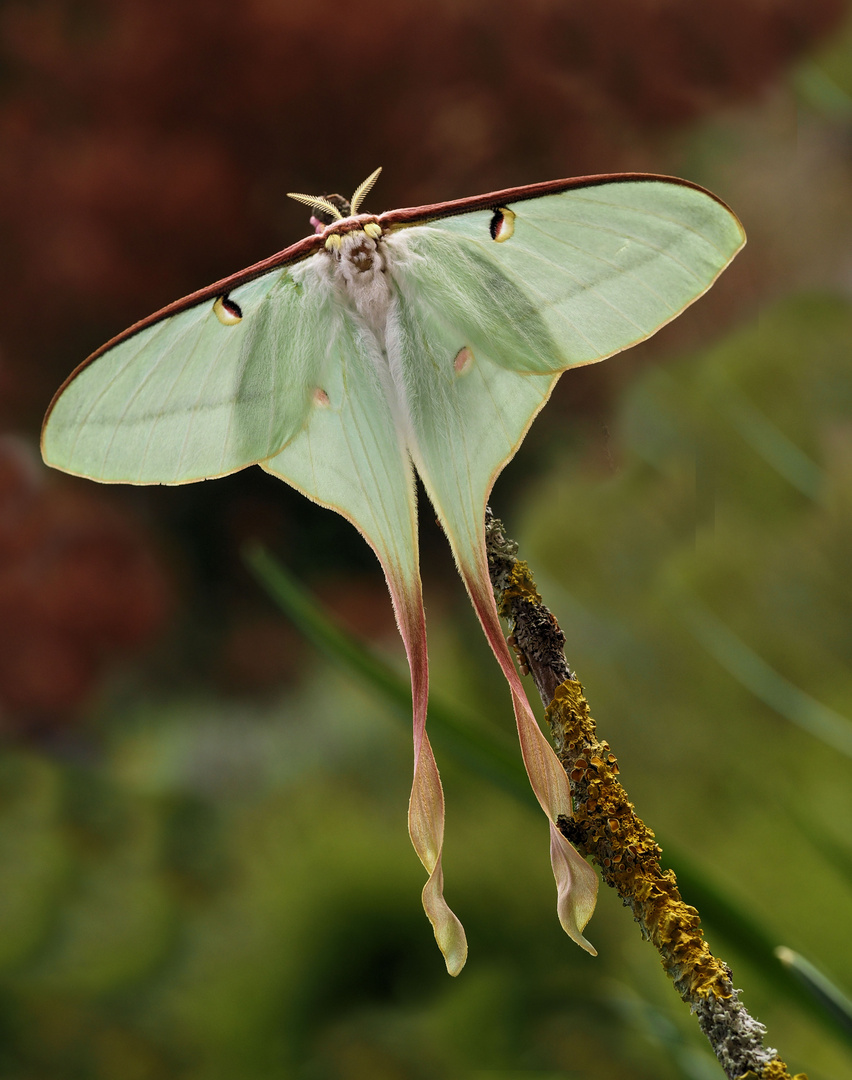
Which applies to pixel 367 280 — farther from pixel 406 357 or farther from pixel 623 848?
pixel 623 848

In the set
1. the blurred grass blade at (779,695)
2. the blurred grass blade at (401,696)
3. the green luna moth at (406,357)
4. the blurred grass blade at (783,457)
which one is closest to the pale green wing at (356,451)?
the green luna moth at (406,357)

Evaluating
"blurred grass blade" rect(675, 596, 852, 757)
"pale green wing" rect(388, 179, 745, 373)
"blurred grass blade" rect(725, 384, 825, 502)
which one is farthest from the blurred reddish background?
"pale green wing" rect(388, 179, 745, 373)

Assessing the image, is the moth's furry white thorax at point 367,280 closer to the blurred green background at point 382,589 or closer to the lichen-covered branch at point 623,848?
the lichen-covered branch at point 623,848

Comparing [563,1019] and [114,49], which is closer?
[563,1019]

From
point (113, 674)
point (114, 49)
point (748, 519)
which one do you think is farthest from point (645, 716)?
point (114, 49)

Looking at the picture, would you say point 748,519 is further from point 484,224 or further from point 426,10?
point 426,10

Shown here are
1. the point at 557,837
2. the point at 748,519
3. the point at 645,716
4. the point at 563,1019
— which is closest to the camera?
the point at 557,837

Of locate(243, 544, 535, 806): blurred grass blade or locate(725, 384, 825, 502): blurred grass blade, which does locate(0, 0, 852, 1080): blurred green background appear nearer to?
locate(725, 384, 825, 502): blurred grass blade

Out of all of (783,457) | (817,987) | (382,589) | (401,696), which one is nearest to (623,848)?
(817,987)
